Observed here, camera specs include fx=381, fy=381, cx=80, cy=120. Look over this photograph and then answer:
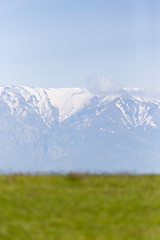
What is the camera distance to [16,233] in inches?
474

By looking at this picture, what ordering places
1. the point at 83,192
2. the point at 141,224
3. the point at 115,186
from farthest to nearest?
the point at 115,186 → the point at 83,192 → the point at 141,224

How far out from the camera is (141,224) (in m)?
13.4

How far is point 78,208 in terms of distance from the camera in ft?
46.1

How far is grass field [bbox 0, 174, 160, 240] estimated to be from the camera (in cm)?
1228

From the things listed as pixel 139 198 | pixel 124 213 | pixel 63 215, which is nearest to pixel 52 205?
pixel 63 215

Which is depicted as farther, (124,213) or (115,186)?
(115,186)

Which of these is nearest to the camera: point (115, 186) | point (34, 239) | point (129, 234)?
point (34, 239)

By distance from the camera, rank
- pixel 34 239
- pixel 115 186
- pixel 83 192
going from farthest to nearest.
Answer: pixel 115 186
pixel 83 192
pixel 34 239

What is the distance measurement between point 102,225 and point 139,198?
2.89m

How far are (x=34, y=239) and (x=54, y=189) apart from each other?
3.77 metres

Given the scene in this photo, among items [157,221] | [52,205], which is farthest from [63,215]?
[157,221]

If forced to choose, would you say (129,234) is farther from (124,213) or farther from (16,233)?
(16,233)

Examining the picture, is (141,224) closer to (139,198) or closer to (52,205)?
(139,198)

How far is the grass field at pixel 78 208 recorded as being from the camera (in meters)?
12.3
